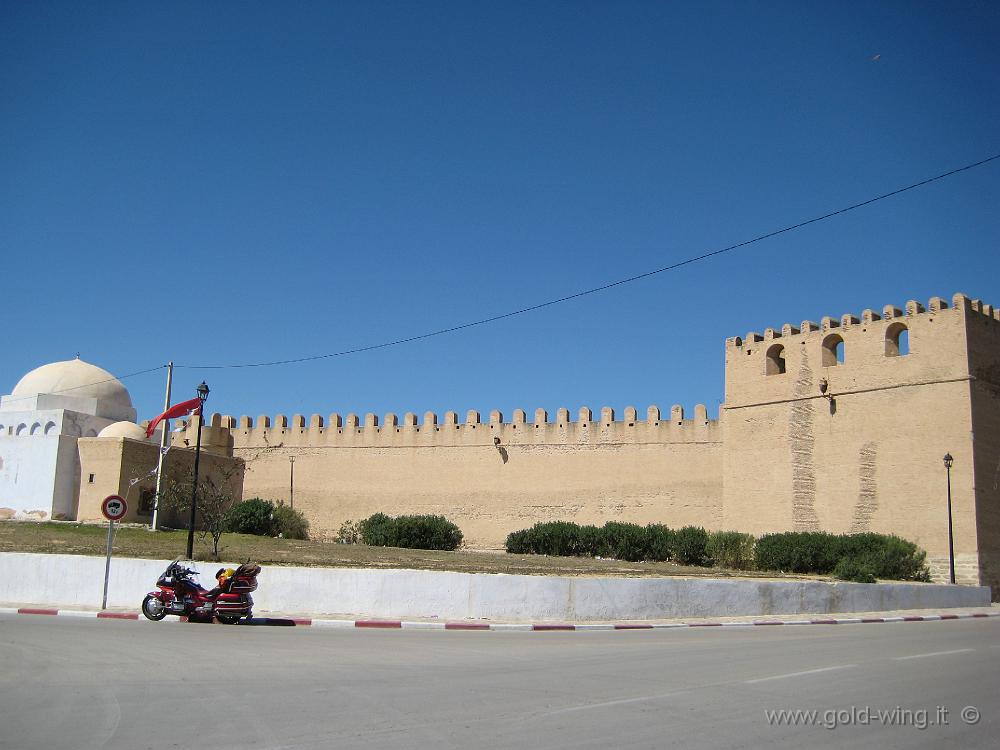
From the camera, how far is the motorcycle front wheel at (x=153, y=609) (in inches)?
462

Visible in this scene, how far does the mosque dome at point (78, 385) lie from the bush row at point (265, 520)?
5.33 metres

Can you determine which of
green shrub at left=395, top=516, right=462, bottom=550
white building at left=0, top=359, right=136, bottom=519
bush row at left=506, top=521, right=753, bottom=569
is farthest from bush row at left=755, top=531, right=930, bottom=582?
white building at left=0, top=359, right=136, bottom=519

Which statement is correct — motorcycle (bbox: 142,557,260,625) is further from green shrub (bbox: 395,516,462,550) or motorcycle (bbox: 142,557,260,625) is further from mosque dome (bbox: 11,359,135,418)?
mosque dome (bbox: 11,359,135,418)

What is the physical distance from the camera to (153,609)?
11.8 metres

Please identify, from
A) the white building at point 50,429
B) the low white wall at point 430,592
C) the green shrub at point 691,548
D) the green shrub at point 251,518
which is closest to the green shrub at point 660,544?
the green shrub at point 691,548

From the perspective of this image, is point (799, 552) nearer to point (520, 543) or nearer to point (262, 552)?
point (520, 543)

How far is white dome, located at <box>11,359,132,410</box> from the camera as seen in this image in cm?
3044

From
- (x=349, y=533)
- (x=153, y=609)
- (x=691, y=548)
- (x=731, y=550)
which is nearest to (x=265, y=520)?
(x=349, y=533)

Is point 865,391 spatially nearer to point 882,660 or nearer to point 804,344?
point 804,344

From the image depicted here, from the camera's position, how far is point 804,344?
993 inches

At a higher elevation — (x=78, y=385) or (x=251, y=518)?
(x=78, y=385)

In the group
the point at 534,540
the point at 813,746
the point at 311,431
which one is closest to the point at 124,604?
the point at 813,746

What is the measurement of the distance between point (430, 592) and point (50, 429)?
2043cm

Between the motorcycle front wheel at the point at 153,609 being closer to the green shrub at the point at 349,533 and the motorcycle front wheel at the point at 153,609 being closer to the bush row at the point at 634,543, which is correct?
the bush row at the point at 634,543
